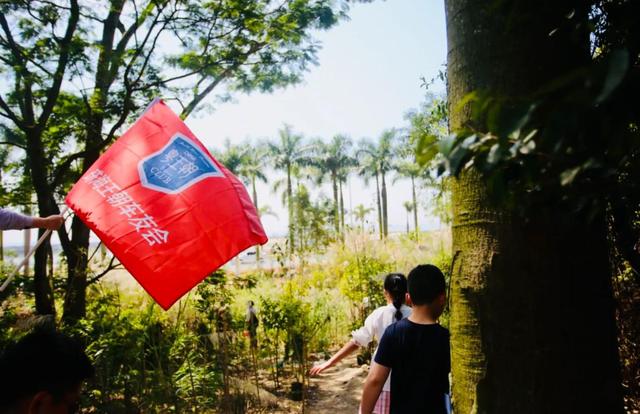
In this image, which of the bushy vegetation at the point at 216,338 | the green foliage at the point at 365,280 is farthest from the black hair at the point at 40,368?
the green foliage at the point at 365,280

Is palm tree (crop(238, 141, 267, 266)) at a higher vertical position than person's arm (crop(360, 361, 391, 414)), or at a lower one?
higher

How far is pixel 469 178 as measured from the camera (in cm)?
146

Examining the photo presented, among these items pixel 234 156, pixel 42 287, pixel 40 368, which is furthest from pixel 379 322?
pixel 234 156

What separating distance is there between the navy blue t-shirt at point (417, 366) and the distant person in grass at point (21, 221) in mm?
2136

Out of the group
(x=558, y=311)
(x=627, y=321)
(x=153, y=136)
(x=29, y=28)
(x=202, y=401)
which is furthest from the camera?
(x=29, y=28)

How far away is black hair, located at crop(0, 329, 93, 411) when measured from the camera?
Answer: 0.99 metres

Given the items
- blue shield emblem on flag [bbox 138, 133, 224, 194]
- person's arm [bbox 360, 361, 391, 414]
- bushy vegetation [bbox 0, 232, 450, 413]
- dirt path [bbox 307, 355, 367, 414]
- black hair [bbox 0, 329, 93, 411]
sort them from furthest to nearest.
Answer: dirt path [bbox 307, 355, 367, 414] < bushy vegetation [bbox 0, 232, 450, 413] < blue shield emblem on flag [bbox 138, 133, 224, 194] < person's arm [bbox 360, 361, 391, 414] < black hair [bbox 0, 329, 93, 411]

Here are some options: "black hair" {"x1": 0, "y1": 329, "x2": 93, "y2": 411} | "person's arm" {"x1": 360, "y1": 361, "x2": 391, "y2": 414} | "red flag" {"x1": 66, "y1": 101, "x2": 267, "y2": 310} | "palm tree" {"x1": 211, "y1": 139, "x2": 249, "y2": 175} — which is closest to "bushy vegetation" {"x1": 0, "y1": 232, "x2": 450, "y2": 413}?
"red flag" {"x1": 66, "y1": 101, "x2": 267, "y2": 310}

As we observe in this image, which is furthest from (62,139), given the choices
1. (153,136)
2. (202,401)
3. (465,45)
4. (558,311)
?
(558,311)

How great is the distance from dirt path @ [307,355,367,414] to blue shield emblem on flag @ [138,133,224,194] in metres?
3.29

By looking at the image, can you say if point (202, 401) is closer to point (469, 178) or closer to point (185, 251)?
point (185, 251)

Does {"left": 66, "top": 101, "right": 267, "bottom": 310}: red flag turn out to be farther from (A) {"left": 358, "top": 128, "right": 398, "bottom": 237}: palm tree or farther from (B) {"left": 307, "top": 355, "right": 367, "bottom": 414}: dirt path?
(A) {"left": 358, "top": 128, "right": 398, "bottom": 237}: palm tree

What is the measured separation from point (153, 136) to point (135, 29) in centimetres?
434

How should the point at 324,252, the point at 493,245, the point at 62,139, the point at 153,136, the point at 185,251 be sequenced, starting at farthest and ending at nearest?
1. the point at 324,252
2. the point at 62,139
3. the point at 153,136
4. the point at 185,251
5. the point at 493,245
